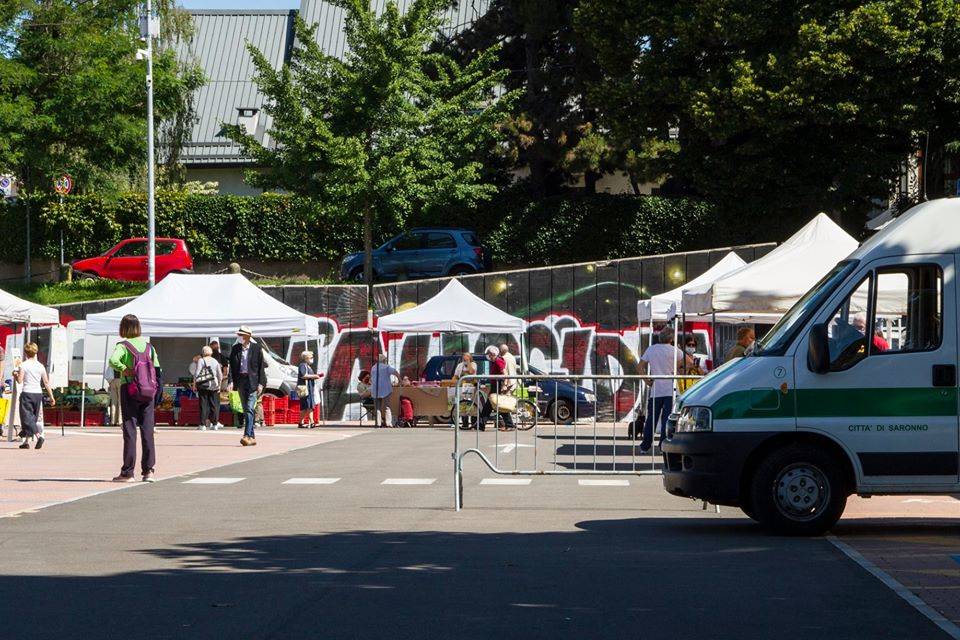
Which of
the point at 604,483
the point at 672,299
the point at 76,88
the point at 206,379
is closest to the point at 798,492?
the point at 604,483

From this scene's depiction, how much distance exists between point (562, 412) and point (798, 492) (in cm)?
632

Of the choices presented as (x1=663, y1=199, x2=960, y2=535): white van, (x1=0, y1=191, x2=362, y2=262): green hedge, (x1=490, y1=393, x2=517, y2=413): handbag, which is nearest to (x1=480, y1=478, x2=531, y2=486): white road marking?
(x1=490, y1=393, x2=517, y2=413): handbag

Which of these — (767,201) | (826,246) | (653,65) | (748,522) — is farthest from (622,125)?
(748,522)

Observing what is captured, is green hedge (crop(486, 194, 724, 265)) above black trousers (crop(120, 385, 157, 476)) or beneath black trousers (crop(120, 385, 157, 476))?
above

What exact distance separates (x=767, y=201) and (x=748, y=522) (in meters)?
26.6

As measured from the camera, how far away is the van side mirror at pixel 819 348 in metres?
11.0

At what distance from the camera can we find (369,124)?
39062 mm

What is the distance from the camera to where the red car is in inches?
1665

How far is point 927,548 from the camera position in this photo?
34.0 feet

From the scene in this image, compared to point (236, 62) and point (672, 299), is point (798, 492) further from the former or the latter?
point (236, 62)

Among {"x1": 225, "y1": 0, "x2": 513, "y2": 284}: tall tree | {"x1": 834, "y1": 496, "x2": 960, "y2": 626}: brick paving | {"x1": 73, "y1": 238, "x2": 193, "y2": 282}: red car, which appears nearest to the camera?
{"x1": 834, "y1": 496, "x2": 960, "y2": 626}: brick paving

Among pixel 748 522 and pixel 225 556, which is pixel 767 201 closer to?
pixel 748 522

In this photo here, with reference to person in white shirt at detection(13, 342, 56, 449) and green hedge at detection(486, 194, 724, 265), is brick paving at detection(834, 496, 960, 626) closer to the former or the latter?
person in white shirt at detection(13, 342, 56, 449)

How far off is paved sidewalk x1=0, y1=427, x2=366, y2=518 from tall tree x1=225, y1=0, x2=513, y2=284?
32.6 feet
